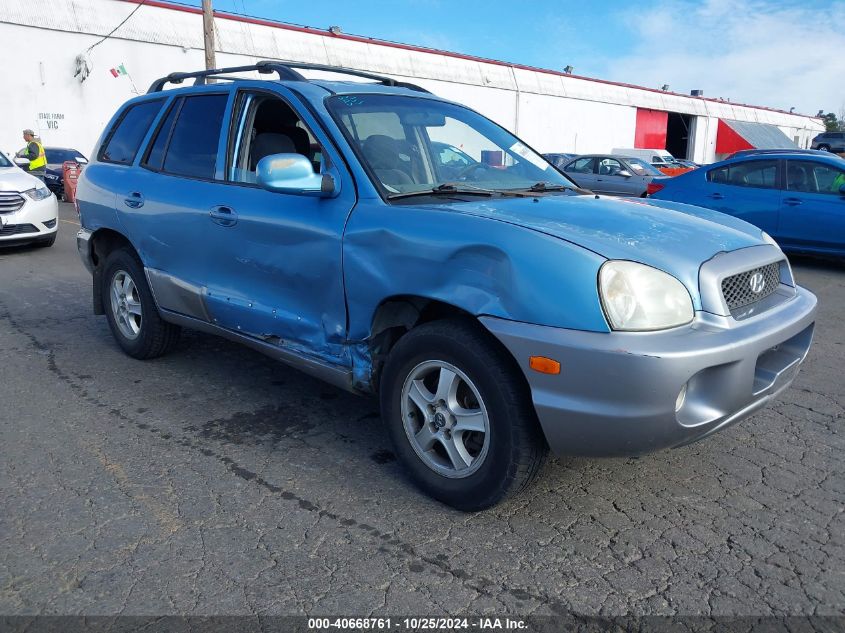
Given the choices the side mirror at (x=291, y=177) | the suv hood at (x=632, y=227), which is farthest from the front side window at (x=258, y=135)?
the suv hood at (x=632, y=227)

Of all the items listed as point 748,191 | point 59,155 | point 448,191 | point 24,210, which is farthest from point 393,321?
point 59,155

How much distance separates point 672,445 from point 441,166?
6.16 feet

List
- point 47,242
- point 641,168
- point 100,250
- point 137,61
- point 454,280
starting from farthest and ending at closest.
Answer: point 137,61 < point 641,168 < point 47,242 < point 100,250 < point 454,280

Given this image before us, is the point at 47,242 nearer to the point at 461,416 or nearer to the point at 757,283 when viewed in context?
the point at 461,416

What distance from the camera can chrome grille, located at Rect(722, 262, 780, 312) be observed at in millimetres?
2834

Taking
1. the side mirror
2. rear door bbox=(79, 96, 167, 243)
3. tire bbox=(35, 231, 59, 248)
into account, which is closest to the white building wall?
tire bbox=(35, 231, 59, 248)

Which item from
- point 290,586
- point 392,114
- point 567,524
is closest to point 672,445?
point 567,524

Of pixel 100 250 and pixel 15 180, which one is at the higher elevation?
pixel 15 180

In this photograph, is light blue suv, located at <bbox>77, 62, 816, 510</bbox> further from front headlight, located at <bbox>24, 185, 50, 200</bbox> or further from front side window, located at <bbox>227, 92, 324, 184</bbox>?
front headlight, located at <bbox>24, 185, 50, 200</bbox>

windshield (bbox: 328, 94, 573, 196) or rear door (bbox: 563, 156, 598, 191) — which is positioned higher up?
windshield (bbox: 328, 94, 573, 196)

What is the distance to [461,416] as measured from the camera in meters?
2.92

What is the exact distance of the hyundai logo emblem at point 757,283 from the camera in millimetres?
2995

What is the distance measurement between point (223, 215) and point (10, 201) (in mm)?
7363

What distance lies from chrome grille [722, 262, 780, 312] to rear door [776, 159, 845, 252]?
6.69 metres
